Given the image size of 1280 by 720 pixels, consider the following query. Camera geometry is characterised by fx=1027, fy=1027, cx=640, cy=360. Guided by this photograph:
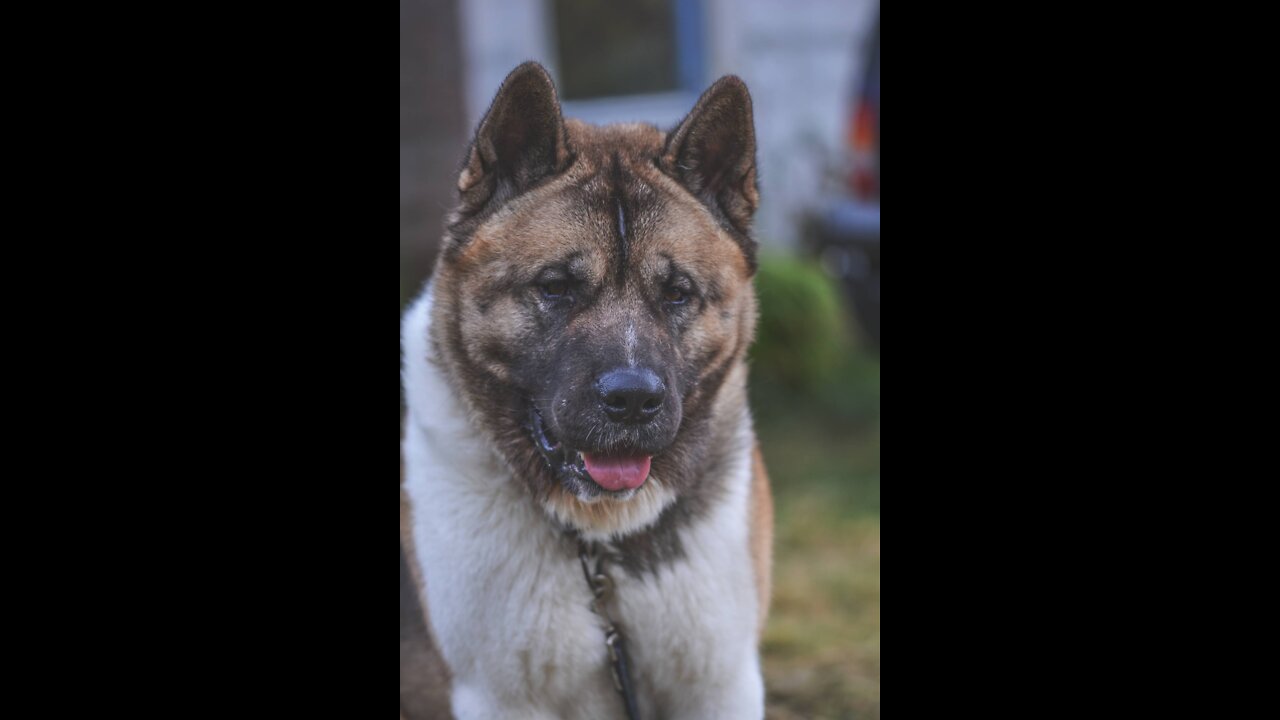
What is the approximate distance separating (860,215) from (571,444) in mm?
4644

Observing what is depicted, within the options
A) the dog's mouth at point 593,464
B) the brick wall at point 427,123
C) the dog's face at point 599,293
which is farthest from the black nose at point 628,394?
the brick wall at point 427,123

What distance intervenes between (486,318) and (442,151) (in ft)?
7.95

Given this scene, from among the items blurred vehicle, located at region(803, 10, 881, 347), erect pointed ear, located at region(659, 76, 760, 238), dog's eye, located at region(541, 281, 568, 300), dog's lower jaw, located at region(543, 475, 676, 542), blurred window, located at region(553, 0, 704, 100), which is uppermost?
blurred window, located at region(553, 0, 704, 100)

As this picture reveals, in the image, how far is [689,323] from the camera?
2.46 metres

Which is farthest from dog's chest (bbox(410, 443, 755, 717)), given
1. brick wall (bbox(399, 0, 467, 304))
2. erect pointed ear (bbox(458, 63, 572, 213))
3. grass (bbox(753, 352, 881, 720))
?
brick wall (bbox(399, 0, 467, 304))

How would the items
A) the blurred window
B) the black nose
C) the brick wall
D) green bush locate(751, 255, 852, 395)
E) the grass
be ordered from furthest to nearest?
1. the blurred window
2. green bush locate(751, 255, 852, 395)
3. the brick wall
4. the grass
5. the black nose

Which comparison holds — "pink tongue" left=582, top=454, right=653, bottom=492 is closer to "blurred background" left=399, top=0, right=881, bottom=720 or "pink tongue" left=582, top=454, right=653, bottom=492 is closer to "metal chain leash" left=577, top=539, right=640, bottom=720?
"metal chain leash" left=577, top=539, right=640, bottom=720

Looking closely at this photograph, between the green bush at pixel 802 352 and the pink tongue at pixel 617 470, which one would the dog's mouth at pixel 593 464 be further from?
the green bush at pixel 802 352

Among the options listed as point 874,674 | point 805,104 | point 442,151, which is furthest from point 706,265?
point 805,104

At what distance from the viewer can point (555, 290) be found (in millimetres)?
2381

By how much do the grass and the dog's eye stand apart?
5.70ft

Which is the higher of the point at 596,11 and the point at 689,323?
the point at 596,11

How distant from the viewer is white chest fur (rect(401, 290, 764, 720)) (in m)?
2.46
